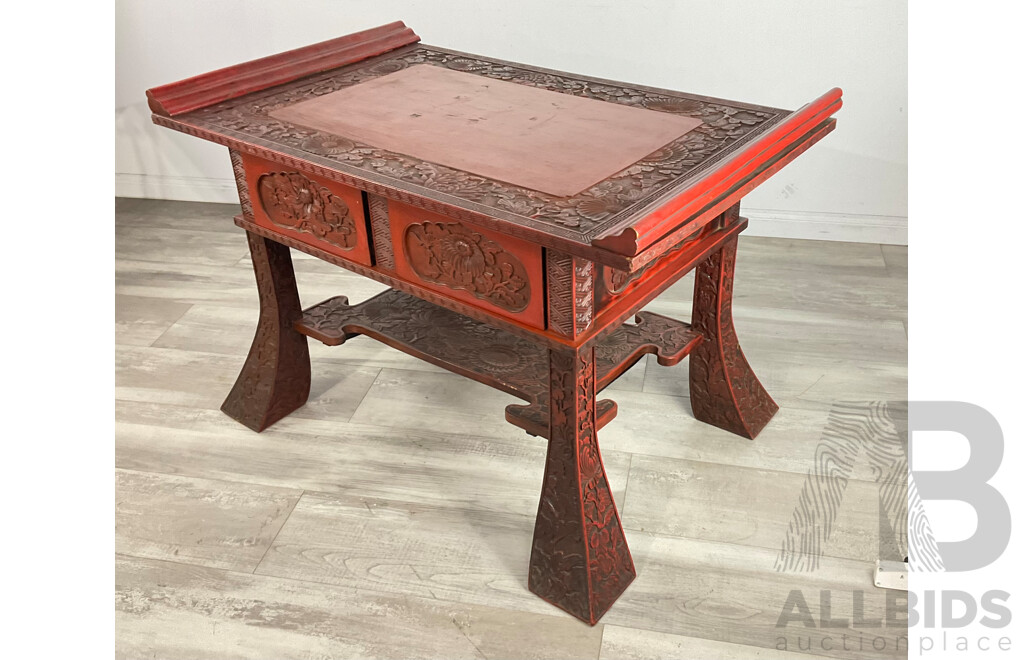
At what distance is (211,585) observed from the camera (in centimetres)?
194

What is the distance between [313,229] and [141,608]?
0.90m

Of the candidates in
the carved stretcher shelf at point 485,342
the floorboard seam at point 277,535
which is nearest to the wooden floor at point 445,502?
the floorboard seam at point 277,535

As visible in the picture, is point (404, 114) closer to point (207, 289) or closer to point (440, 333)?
point (440, 333)

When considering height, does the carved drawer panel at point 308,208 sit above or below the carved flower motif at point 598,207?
below

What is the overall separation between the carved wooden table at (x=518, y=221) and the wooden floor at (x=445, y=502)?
0.12 m

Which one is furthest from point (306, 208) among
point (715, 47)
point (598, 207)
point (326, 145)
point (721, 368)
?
point (715, 47)

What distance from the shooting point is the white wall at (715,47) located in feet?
9.91

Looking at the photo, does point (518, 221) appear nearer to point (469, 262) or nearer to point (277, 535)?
point (469, 262)

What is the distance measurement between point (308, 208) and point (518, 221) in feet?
2.16

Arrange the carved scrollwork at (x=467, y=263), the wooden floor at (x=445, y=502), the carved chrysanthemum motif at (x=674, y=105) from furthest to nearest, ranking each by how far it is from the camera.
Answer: the carved chrysanthemum motif at (x=674, y=105) < the wooden floor at (x=445, y=502) < the carved scrollwork at (x=467, y=263)

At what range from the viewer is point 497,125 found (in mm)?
1908

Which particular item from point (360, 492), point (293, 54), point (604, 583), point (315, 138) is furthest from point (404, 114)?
point (604, 583)

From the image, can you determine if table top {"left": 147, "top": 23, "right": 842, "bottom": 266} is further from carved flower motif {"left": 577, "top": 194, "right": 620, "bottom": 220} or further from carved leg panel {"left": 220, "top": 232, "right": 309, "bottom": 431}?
carved leg panel {"left": 220, "top": 232, "right": 309, "bottom": 431}

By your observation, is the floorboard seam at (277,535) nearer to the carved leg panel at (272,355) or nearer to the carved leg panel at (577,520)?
the carved leg panel at (272,355)
